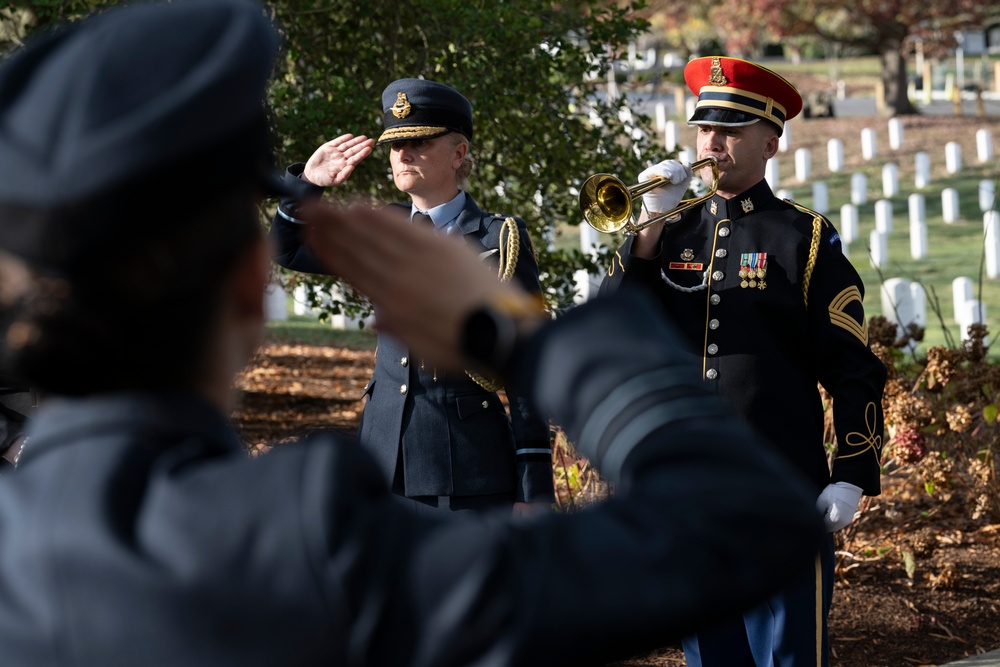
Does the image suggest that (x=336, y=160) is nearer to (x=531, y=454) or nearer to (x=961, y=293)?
(x=531, y=454)

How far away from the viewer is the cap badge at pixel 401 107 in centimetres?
432

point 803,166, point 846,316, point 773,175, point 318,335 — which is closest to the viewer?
point 846,316

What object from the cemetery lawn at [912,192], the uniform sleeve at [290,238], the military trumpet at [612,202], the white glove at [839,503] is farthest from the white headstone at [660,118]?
the uniform sleeve at [290,238]

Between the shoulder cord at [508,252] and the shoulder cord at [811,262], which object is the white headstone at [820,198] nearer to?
the shoulder cord at [811,262]

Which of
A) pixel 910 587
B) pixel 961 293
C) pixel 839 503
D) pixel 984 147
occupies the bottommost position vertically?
pixel 910 587

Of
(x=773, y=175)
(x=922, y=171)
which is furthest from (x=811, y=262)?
(x=922, y=171)

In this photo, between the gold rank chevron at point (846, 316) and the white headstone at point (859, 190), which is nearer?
the gold rank chevron at point (846, 316)

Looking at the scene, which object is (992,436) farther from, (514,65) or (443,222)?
(443,222)

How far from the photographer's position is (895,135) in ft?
83.3

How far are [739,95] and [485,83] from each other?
311cm

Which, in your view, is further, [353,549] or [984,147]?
[984,147]

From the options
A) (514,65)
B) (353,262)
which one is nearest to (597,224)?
(514,65)

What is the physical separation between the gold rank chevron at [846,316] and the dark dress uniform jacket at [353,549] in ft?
9.57

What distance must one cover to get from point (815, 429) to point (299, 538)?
3.26 m
